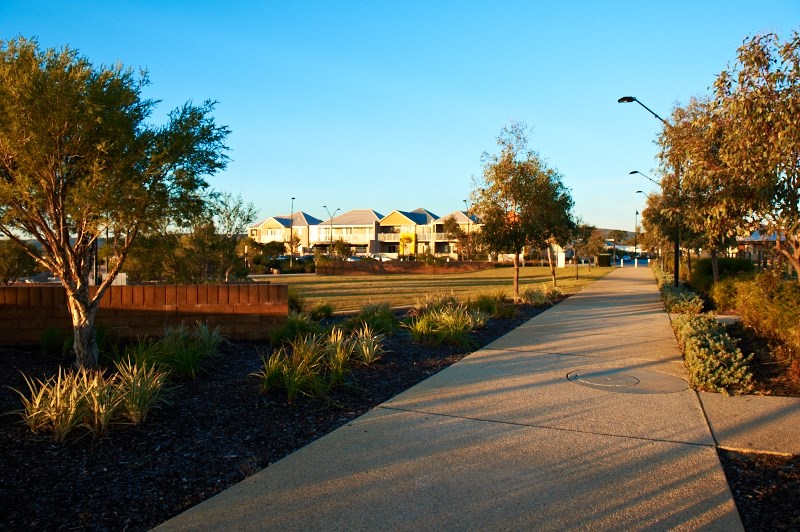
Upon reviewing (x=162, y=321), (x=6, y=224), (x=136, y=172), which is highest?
(x=136, y=172)

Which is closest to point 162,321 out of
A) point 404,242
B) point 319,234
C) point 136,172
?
point 136,172

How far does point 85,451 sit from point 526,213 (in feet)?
52.8

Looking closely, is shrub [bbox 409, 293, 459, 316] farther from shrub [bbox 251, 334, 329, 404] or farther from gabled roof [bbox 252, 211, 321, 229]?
gabled roof [bbox 252, 211, 321, 229]

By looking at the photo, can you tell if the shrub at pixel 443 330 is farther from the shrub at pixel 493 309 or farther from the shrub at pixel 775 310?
the shrub at pixel 775 310

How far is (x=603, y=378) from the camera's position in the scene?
789 cm

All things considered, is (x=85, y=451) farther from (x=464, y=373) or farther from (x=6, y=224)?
(x=464, y=373)

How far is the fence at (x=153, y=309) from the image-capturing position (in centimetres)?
874

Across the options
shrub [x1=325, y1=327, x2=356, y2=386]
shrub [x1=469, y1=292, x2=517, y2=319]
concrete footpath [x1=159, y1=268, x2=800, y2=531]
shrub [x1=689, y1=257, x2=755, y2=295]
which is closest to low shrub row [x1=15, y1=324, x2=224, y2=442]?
concrete footpath [x1=159, y1=268, x2=800, y2=531]

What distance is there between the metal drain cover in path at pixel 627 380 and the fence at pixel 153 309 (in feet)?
15.6

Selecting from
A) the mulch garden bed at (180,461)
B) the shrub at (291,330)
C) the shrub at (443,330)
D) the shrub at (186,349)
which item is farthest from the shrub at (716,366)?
the shrub at (186,349)

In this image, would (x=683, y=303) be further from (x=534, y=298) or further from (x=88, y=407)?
(x=88, y=407)

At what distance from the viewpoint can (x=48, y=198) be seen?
20.8 feet

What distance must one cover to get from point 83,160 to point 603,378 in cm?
661

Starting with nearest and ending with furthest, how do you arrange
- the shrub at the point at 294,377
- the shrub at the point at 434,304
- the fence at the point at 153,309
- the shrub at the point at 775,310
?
the shrub at the point at 294,377, the shrub at the point at 775,310, the fence at the point at 153,309, the shrub at the point at 434,304
